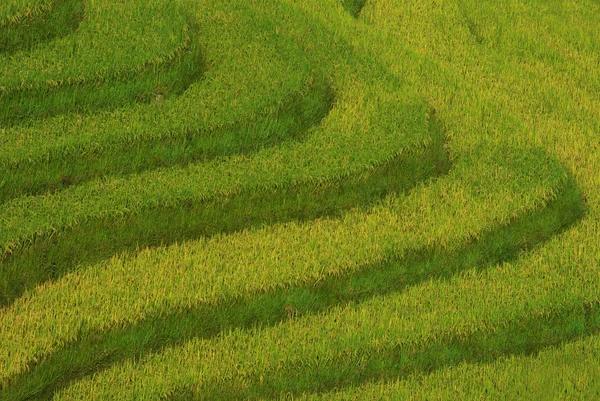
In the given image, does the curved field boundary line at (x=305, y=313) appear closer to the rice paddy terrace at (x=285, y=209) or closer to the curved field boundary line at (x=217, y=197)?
the rice paddy terrace at (x=285, y=209)

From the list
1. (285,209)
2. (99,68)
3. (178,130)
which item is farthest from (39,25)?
(285,209)

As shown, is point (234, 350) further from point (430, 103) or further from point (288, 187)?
point (430, 103)

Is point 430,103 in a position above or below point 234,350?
above

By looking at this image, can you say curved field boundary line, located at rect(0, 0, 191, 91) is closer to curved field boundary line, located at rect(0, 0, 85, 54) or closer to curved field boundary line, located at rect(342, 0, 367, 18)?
curved field boundary line, located at rect(0, 0, 85, 54)

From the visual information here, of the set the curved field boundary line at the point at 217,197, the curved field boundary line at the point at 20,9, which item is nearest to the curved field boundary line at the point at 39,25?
the curved field boundary line at the point at 20,9

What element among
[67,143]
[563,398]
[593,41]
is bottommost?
[67,143]

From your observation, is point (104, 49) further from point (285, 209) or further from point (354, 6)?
point (354, 6)

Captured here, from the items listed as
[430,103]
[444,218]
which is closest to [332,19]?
[430,103]

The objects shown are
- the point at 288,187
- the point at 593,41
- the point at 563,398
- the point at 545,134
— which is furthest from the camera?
the point at 593,41
